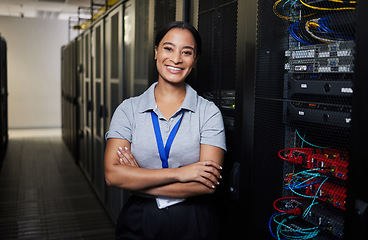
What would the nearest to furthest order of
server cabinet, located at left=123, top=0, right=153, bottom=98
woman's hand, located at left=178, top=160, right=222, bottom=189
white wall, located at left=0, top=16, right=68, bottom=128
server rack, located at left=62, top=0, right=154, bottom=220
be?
1. woman's hand, located at left=178, top=160, right=222, bottom=189
2. server cabinet, located at left=123, top=0, right=153, bottom=98
3. server rack, located at left=62, top=0, right=154, bottom=220
4. white wall, located at left=0, top=16, right=68, bottom=128

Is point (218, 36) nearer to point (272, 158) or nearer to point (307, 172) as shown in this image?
point (272, 158)

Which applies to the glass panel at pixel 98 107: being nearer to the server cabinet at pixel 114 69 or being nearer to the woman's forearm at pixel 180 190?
the server cabinet at pixel 114 69

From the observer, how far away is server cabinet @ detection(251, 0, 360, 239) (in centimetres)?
103

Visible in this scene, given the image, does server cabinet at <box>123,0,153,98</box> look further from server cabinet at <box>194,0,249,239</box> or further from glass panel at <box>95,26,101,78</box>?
glass panel at <box>95,26,101,78</box>

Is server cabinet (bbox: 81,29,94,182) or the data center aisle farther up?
server cabinet (bbox: 81,29,94,182)

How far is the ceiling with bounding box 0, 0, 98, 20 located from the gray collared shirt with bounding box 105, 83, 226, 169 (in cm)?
695

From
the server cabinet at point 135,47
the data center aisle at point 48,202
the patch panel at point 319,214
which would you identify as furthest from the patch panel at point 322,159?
the data center aisle at point 48,202

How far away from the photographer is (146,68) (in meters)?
2.52

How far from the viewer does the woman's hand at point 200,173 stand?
1382 mm

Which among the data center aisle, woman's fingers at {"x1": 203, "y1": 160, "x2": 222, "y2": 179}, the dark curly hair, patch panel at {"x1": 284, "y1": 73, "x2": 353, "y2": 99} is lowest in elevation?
the data center aisle

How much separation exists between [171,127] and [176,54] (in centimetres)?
29

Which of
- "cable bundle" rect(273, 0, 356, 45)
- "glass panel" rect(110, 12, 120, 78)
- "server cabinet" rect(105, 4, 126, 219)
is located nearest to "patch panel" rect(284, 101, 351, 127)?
"cable bundle" rect(273, 0, 356, 45)

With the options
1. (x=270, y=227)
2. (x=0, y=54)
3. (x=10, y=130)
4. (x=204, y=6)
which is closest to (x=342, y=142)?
(x=270, y=227)

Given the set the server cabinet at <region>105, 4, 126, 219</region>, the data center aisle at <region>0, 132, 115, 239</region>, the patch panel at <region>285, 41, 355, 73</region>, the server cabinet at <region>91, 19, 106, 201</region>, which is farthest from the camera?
the server cabinet at <region>91, 19, 106, 201</region>
